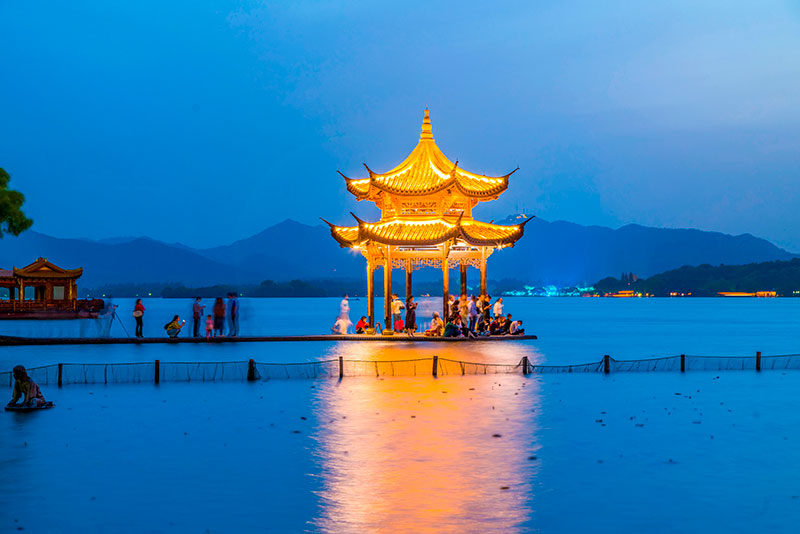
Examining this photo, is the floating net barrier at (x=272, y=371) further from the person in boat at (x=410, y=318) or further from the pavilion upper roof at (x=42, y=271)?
the pavilion upper roof at (x=42, y=271)

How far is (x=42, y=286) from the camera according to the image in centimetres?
6369

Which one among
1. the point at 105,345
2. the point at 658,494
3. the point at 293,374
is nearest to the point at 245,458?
the point at 658,494

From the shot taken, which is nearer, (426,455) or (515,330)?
(426,455)

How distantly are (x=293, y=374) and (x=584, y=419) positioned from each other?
9.78 metres

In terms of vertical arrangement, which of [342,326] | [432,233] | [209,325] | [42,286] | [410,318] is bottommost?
[342,326]

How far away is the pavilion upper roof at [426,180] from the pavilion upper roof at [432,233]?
4.17 feet

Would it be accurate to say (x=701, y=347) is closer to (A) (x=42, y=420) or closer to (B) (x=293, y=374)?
(B) (x=293, y=374)

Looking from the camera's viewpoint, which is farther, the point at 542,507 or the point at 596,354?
the point at 596,354

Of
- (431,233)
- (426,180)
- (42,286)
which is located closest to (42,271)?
(42,286)

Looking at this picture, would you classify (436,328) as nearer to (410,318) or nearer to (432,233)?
(410,318)

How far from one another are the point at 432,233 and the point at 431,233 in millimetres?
40

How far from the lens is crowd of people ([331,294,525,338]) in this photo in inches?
1283

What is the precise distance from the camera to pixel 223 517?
848 centimetres

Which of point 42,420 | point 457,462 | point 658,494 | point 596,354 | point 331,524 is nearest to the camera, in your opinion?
point 331,524
